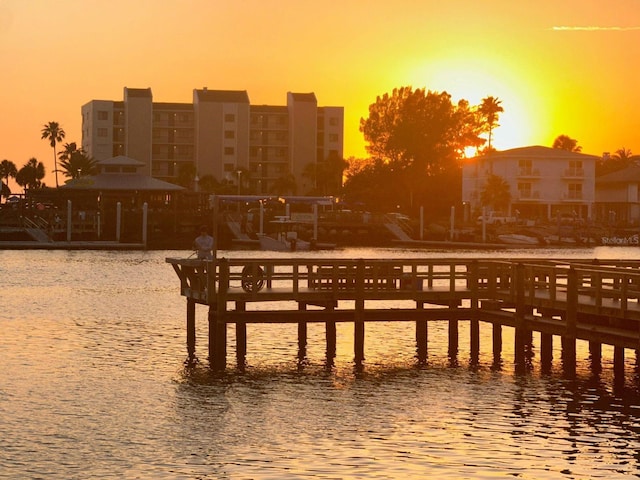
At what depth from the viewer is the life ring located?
118 feet

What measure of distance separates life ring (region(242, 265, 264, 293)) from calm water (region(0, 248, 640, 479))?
231cm

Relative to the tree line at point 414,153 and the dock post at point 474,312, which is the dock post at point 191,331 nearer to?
the dock post at point 474,312

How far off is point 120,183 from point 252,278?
302 ft

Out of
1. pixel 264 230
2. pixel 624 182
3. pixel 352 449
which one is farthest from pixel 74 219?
pixel 352 449

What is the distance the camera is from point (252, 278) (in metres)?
36.0

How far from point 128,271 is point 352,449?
224 feet

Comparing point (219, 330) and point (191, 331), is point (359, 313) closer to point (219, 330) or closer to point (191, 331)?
point (219, 330)

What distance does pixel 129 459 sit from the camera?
79.9ft

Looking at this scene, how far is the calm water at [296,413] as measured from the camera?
24062 millimetres

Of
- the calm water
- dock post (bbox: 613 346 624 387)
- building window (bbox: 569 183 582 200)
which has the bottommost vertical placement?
the calm water

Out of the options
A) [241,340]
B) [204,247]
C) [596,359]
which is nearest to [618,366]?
[596,359]

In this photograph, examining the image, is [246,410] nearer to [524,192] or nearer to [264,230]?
[264,230]

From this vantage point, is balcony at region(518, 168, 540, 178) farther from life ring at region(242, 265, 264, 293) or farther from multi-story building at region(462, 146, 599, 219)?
life ring at region(242, 265, 264, 293)

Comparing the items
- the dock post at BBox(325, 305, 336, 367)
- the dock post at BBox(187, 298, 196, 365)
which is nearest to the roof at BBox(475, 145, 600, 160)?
the dock post at BBox(325, 305, 336, 367)
